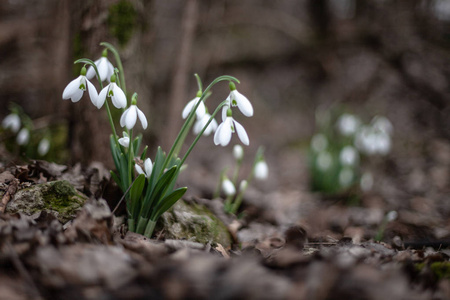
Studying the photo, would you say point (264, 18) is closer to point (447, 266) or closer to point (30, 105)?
point (30, 105)

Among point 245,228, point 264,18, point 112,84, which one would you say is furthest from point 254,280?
point 264,18

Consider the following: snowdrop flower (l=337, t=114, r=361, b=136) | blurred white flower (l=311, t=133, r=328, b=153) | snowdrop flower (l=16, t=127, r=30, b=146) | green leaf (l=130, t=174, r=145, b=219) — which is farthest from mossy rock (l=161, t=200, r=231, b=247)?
snowdrop flower (l=337, t=114, r=361, b=136)

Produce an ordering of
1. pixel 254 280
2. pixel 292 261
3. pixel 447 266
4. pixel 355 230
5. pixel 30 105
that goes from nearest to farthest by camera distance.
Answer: pixel 254 280 < pixel 292 261 < pixel 447 266 < pixel 355 230 < pixel 30 105

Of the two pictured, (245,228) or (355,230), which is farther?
(355,230)

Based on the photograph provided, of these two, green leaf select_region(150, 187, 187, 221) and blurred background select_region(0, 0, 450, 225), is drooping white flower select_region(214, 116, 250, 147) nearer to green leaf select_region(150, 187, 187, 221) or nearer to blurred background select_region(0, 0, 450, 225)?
green leaf select_region(150, 187, 187, 221)

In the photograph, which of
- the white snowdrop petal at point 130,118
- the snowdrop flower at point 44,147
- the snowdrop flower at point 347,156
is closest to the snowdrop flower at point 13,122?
the snowdrop flower at point 44,147

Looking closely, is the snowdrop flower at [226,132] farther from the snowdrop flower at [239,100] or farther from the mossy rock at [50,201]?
the mossy rock at [50,201]
